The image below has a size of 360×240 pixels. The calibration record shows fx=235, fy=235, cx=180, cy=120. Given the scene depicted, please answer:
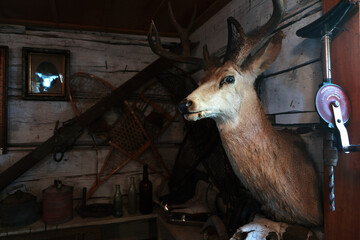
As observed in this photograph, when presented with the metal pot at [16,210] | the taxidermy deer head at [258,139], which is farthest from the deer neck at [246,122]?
the metal pot at [16,210]

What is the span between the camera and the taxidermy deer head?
78cm

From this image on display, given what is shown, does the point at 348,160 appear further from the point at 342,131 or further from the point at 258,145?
the point at 258,145

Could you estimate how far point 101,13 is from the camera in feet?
5.22

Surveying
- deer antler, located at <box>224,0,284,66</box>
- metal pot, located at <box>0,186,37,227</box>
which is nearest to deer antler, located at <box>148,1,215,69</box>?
deer antler, located at <box>224,0,284,66</box>

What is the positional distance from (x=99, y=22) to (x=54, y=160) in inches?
41.9

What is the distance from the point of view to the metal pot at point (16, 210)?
1.35 metres

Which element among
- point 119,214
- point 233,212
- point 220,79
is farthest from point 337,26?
point 119,214

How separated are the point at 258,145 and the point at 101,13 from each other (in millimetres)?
1382

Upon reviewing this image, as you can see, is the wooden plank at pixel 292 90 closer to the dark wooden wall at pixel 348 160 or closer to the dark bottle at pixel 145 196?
the dark wooden wall at pixel 348 160

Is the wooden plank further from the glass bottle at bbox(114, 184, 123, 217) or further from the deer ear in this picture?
the glass bottle at bbox(114, 184, 123, 217)

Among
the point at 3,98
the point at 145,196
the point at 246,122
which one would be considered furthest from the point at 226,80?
the point at 3,98

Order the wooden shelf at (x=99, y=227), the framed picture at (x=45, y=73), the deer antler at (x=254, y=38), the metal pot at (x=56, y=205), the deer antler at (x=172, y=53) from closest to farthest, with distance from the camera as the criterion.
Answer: the deer antler at (x=254, y=38), the deer antler at (x=172, y=53), the wooden shelf at (x=99, y=227), the metal pot at (x=56, y=205), the framed picture at (x=45, y=73)

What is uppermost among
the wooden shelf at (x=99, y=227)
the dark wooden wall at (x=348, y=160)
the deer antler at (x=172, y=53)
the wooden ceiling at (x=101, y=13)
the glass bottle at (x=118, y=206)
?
the wooden ceiling at (x=101, y=13)

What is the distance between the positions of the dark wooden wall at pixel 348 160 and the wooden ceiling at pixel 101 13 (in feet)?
2.98
